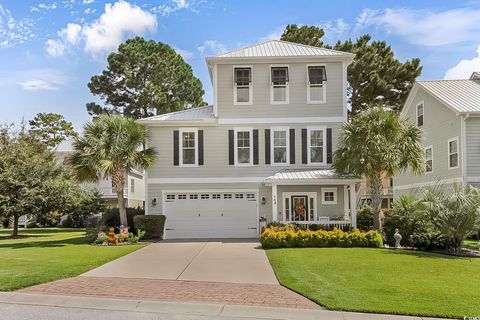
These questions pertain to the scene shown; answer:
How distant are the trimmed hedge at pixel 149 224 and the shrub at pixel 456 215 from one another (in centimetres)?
1173

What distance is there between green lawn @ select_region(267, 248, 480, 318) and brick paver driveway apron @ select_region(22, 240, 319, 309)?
511 mm

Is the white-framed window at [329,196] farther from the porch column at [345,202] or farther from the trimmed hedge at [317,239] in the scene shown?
the trimmed hedge at [317,239]

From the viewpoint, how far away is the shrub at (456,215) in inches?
629

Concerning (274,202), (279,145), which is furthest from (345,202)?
(279,145)

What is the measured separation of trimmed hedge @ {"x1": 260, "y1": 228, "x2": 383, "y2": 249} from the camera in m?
17.7

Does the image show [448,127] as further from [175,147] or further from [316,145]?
[175,147]

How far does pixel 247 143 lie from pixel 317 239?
685 cm

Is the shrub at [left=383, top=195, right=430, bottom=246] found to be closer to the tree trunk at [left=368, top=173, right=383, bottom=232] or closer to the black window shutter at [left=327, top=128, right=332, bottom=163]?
the tree trunk at [left=368, top=173, right=383, bottom=232]

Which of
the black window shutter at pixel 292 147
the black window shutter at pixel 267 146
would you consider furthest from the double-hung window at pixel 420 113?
the black window shutter at pixel 267 146

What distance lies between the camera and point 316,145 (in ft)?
75.0

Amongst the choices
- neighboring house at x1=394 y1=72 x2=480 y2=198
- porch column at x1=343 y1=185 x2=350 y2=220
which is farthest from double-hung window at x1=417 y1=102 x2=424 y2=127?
porch column at x1=343 y1=185 x2=350 y2=220

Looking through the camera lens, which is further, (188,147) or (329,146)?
(188,147)

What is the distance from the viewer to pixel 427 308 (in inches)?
317

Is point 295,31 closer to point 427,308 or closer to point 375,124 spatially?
point 375,124
